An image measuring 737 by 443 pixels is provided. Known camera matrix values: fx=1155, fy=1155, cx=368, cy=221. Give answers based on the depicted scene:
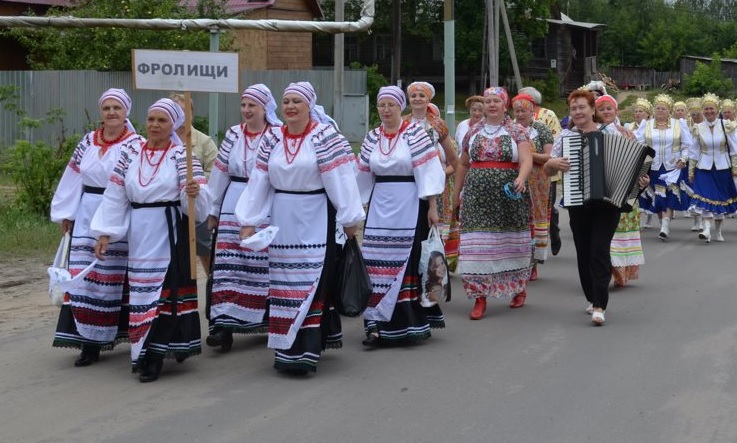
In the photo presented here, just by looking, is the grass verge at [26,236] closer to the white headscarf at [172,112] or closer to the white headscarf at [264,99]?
the white headscarf at [264,99]

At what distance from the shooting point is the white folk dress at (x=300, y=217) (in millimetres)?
7449

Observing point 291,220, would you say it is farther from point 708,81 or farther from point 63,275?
point 708,81

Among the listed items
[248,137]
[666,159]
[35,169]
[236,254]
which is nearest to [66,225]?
[236,254]

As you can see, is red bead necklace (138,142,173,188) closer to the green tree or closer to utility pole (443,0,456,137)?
utility pole (443,0,456,137)

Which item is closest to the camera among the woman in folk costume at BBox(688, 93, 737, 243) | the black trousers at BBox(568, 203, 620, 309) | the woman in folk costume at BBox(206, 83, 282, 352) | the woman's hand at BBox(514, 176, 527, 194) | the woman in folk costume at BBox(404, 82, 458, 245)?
the woman in folk costume at BBox(206, 83, 282, 352)

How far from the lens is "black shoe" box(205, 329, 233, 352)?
8.34 meters

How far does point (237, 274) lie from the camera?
8.32 meters

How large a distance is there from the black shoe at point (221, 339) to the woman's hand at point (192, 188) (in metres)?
1.37

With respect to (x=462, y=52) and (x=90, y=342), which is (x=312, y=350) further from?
(x=462, y=52)

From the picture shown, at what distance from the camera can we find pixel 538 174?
11.8 m

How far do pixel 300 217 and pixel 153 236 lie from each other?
950mm

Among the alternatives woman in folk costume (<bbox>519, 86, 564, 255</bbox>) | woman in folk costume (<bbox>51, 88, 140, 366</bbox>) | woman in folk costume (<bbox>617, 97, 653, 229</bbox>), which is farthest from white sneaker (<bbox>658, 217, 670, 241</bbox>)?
woman in folk costume (<bbox>51, 88, 140, 366</bbox>)

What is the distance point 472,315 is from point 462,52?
43.7 meters

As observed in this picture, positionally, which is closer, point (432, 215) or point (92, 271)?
point (92, 271)
